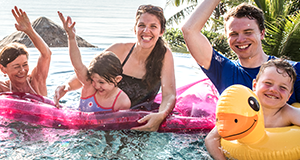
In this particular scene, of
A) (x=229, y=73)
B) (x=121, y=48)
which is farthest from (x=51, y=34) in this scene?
(x=229, y=73)

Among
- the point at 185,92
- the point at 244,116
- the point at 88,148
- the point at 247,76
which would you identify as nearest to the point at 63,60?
the point at 185,92

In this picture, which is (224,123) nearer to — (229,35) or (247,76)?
(247,76)

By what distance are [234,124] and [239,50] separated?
3.34 feet

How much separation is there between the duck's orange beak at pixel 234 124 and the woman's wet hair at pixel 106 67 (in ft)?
4.77

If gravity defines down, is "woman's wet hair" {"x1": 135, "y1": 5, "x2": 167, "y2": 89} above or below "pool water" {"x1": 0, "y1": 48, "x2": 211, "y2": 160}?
above

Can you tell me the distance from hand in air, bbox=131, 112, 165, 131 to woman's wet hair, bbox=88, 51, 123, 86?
583mm

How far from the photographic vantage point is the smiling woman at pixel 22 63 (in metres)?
3.60

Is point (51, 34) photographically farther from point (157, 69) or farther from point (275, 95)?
point (275, 95)

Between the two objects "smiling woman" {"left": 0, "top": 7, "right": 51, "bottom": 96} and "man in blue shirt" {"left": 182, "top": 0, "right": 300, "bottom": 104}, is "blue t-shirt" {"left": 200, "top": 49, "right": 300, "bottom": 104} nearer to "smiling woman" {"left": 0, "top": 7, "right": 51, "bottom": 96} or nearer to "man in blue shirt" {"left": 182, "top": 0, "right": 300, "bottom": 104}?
"man in blue shirt" {"left": 182, "top": 0, "right": 300, "bottom": 104}

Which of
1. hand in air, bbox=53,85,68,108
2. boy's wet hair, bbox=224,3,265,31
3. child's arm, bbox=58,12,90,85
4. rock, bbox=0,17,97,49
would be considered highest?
boy's wet hair, bbox=224,3,265,31

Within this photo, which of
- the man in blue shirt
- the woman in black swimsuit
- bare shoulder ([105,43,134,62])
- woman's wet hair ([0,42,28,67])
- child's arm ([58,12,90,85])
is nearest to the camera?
the man in blue shirt

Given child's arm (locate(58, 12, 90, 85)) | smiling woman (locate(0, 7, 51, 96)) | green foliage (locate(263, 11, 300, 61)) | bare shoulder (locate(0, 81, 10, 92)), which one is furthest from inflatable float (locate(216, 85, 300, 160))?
green foliage (locate(263, 11, 300, 61))

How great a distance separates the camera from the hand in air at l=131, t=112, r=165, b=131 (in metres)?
3.10

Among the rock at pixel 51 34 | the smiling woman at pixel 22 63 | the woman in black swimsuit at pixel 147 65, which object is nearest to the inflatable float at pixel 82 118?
the woman in black swimsuit at pixel 147 65
